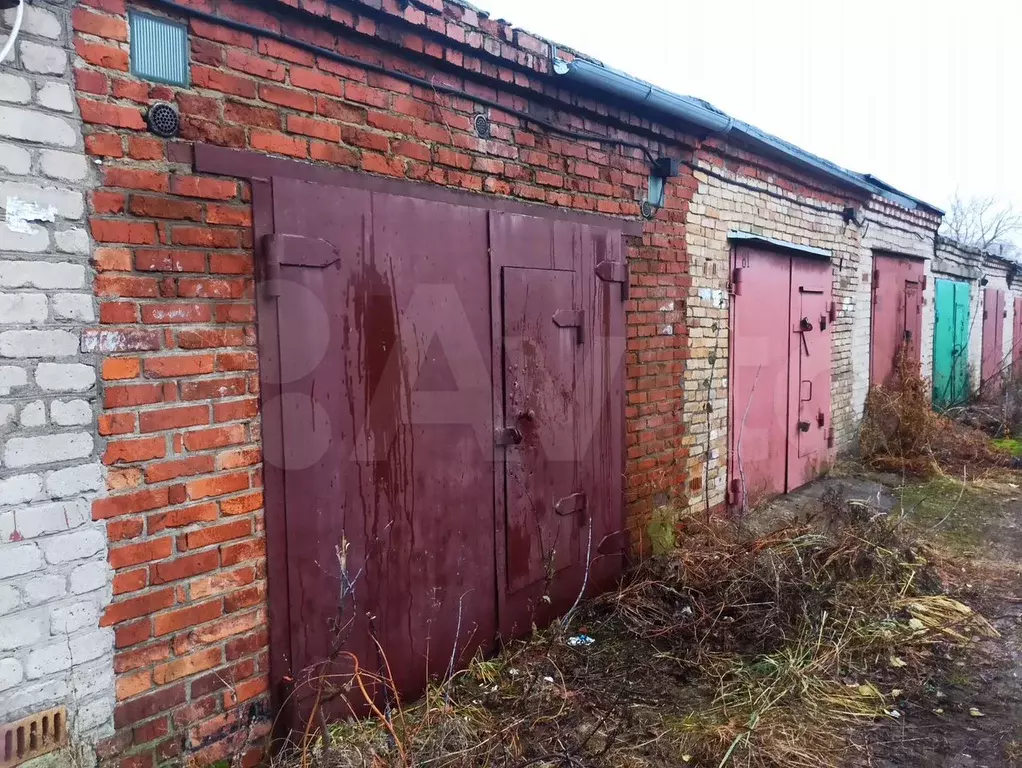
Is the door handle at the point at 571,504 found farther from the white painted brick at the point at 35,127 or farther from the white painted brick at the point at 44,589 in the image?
the white painted brick at the point at 35,127

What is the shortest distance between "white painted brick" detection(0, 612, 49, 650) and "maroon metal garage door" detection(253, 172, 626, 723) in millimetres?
738

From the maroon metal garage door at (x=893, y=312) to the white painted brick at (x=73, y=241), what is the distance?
8.20 meters

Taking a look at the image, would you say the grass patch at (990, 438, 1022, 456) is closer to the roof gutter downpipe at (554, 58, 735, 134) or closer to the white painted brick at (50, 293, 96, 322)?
the roof gutter downpipe at (554, 58, 735, 134)

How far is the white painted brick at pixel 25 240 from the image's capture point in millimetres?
1980

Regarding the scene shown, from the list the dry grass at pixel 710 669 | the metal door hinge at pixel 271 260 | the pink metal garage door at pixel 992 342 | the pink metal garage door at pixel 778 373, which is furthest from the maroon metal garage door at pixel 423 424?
the pink metal garage door at pixel 992 342

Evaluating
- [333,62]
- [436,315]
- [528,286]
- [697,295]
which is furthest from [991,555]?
[333,62]

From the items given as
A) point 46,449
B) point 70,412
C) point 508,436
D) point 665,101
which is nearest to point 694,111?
point 665,101

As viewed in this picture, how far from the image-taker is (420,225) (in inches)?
120

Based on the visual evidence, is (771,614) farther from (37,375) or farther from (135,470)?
(37,375)

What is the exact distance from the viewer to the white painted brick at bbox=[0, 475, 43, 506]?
200cm

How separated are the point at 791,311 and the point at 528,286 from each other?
368cm

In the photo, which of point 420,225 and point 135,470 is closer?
point 135,470

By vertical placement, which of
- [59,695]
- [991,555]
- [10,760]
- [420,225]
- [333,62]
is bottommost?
[991,555]

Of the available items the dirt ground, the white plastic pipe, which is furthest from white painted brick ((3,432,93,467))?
the dirt ground
